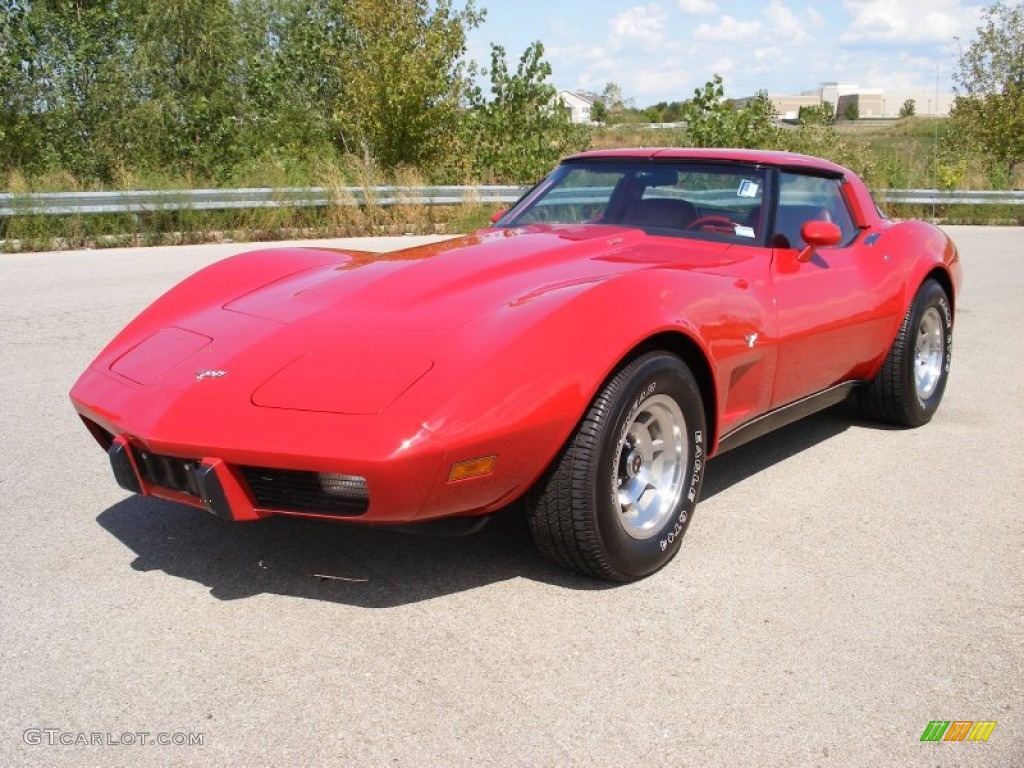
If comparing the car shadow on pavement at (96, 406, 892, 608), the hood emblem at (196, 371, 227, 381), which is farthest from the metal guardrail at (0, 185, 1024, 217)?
the hood emblem at (196, 371, 227, 381)

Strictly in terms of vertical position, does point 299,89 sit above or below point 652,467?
above

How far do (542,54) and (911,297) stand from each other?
15.5 meters

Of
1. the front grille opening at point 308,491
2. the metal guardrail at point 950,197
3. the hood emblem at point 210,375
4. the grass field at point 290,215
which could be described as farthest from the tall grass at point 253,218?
the front grille opening at point 308,491

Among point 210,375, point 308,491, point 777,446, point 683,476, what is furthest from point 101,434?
point 777,446

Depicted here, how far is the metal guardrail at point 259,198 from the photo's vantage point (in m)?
12.3

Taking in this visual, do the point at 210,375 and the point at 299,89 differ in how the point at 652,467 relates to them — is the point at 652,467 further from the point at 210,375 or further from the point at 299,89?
the point at 299,89

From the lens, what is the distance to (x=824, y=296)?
4.29 meters

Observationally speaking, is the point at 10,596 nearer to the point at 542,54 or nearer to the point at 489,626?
the point at 489,626

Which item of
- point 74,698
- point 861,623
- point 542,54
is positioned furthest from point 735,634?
point 542,54

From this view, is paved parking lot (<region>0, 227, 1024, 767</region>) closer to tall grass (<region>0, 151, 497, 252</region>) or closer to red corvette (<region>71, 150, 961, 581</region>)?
red corvette (<region>71, 150, 961, 581</region>)

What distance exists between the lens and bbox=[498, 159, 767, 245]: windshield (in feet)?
14.3

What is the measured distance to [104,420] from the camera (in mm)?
3209

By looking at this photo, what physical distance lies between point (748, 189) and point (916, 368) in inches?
56.8
